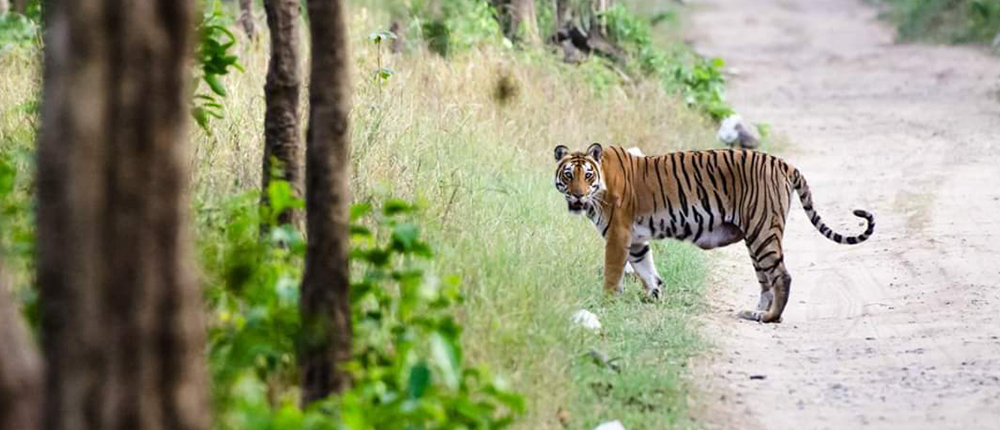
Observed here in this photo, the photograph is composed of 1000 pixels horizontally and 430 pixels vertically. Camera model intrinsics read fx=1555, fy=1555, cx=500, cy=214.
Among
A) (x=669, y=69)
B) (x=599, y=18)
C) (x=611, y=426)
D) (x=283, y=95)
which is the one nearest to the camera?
(x=611, y=426)

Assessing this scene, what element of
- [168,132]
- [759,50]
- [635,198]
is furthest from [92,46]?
[759,50]

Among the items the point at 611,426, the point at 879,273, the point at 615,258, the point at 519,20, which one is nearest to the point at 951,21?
the point at 519,20

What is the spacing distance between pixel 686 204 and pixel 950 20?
18013 mm

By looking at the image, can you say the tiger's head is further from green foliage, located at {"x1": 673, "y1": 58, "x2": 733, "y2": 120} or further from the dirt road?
green foliage, located at {"x1": 673, "y1": 58, "x2": 733, "y2": 120}

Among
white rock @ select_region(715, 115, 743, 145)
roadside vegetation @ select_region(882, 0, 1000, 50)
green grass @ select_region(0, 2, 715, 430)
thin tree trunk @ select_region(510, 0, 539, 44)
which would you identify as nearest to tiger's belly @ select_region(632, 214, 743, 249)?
green grass @ select_region(0, 2, 715, 430)

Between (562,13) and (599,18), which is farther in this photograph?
(562,13)

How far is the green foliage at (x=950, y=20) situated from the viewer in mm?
23797

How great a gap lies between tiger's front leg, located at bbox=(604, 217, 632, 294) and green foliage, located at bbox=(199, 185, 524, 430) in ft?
8.97

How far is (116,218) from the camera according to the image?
11.9 feet

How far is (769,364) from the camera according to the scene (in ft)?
24.5

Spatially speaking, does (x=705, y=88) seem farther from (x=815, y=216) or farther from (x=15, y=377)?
(x=15, y=377)

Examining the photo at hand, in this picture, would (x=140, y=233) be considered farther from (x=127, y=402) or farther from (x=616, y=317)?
(x=616, y=317)

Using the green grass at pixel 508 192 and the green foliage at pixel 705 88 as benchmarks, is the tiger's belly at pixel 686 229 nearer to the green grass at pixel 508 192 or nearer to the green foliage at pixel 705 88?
the green grass at pixel 508 192

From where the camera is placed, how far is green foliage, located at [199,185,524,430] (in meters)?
4.63
